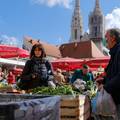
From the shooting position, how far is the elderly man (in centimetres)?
557

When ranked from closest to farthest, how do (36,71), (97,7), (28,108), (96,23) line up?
(28,108) → (36,71) → (96,23) → (97,7)

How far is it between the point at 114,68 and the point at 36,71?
7.29ft

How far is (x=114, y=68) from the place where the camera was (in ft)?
18.6

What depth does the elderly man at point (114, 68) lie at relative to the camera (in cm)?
557

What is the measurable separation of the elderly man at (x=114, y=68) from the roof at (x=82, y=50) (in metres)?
83.5

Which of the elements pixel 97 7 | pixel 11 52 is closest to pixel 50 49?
pixel 97 7

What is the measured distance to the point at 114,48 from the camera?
232 inches

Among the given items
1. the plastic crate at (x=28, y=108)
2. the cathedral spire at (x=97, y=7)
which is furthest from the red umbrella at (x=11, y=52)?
the cathedral spire at (x=97, y=7)

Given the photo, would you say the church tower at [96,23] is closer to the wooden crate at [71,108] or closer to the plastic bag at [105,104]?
the wooden crate at [71,108]


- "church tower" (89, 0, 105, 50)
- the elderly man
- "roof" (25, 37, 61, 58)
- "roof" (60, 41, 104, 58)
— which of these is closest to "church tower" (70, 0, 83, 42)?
"church tower" (89, 0, 105, 50)

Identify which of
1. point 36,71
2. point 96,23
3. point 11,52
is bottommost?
point 36,71

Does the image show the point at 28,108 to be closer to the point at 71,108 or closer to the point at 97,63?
the point at 71,108

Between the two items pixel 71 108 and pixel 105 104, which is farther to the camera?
pixel 71 108

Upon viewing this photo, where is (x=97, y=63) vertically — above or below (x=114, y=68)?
above
